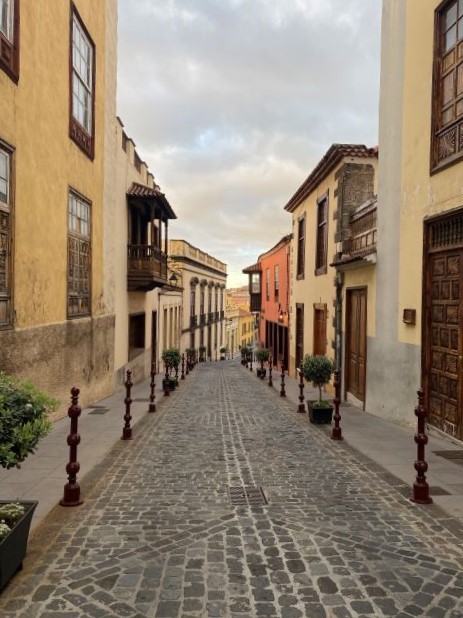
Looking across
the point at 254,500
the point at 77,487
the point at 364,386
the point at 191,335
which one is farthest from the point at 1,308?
the point at 191,335

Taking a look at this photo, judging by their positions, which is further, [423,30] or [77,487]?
[423,30]

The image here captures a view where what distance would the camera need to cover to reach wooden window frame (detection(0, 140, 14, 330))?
7289 millimetres

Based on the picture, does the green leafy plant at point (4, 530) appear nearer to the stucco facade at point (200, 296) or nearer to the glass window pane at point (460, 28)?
the glass window pane at point (460, 28)

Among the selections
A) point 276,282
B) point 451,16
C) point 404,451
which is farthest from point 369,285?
point 276,282

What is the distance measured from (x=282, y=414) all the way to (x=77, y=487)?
6.54 meters

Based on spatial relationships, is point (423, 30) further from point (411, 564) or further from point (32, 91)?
point (411, 564)

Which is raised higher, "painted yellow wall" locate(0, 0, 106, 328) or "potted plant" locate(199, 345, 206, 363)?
"painted yellow wall" locate(0, 0, 106, 328)

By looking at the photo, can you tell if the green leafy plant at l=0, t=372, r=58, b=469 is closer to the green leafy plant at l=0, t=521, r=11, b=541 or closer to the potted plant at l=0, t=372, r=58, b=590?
the potted plant at l=0, t=372, r=58, b=590

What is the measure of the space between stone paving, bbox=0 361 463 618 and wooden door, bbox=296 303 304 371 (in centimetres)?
1240

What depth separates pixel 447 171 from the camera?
779 cm

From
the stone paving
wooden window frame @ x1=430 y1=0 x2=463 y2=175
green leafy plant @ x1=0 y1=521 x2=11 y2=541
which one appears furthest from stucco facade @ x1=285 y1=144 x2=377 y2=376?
green leafy plant @ x1=0 y1=521 x2=11 y2=541

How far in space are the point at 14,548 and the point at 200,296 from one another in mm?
36120

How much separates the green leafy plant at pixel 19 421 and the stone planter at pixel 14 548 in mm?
425

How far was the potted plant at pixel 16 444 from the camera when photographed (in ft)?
10.9
